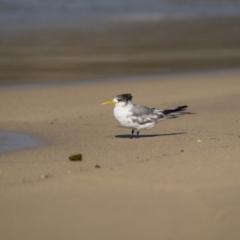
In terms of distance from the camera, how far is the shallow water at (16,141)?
8.35 m

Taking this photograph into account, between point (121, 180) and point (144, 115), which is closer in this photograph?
point (121, 180)

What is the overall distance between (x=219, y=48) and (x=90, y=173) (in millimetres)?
13750

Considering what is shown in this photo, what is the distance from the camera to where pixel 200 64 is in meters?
16.8

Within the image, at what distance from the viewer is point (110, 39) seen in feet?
71.1

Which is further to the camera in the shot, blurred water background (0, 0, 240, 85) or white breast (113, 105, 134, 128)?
blurred water background (0, 0, 240, 85)

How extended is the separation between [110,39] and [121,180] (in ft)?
51.4

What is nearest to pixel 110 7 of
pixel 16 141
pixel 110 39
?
pixel 110 39

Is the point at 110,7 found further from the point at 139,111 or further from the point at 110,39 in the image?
the point at 139,111

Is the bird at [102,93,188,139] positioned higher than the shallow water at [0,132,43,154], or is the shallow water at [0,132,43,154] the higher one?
the bird at [102,93,188,139]

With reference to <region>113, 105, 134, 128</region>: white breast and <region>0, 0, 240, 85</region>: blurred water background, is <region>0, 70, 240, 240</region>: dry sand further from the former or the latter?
<region>0, 0, 240, 85</region>: blurred water background

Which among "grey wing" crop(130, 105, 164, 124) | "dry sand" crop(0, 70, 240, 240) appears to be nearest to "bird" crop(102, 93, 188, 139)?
"grey wing" crop(130, 105, 164, 124)

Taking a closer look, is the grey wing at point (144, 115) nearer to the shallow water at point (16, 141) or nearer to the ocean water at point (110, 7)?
the shallow water at point (16, 141)

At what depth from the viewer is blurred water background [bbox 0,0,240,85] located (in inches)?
638

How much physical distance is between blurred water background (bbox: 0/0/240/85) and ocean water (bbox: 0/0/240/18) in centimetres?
4
